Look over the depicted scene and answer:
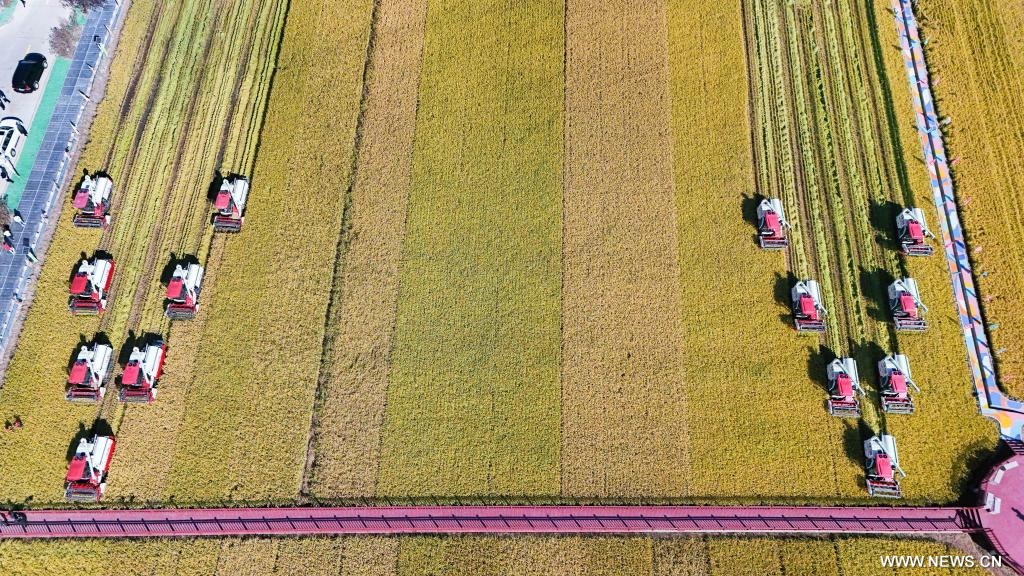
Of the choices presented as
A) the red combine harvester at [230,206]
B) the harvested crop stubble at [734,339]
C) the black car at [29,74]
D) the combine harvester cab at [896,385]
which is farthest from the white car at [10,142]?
the combine harvester cab at [896,385]

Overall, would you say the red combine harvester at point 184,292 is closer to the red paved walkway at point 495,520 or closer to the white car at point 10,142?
the red paved walkway at point 495,520

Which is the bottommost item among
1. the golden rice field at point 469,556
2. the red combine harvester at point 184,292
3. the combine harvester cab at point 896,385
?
the golden rice field at point 469,556

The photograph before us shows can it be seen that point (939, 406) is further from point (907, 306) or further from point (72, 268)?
point (72, 268)

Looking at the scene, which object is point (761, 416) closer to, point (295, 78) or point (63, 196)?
point (295, 78)

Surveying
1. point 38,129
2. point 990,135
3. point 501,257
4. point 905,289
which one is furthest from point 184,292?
point 990,135

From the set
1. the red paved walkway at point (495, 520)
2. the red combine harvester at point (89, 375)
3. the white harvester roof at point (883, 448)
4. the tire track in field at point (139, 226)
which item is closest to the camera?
the red paved walkway at point (495, 520)
